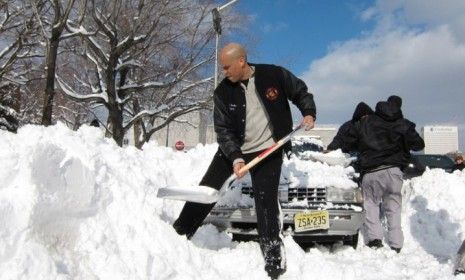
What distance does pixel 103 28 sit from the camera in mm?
19484

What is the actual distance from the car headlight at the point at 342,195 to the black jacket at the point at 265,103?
4.86 ft

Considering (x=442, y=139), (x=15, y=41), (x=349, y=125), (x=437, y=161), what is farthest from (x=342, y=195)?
(x=442, y=139)

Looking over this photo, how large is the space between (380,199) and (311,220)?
114cm

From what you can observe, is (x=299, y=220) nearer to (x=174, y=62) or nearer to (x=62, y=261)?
(x=62, y=261)

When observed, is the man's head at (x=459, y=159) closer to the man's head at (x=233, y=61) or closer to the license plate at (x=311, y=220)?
the license plate at (x=311, y=220)

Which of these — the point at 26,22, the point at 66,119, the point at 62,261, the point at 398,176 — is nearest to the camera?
the point at 62,261

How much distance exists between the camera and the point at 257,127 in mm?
4227

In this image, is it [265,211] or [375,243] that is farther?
[375,243]

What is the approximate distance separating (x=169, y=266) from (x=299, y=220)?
6.22ft

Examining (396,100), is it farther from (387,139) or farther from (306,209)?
(306,209)

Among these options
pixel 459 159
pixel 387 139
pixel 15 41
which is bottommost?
pixel 387 139

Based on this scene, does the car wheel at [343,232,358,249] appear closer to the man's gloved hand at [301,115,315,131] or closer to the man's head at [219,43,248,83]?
the man's gloved hand at [301,115,315,131]

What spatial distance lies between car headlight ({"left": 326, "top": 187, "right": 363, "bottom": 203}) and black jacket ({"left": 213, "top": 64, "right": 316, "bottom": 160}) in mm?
1480

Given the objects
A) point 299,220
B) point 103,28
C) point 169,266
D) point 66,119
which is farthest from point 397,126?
point 66,119
